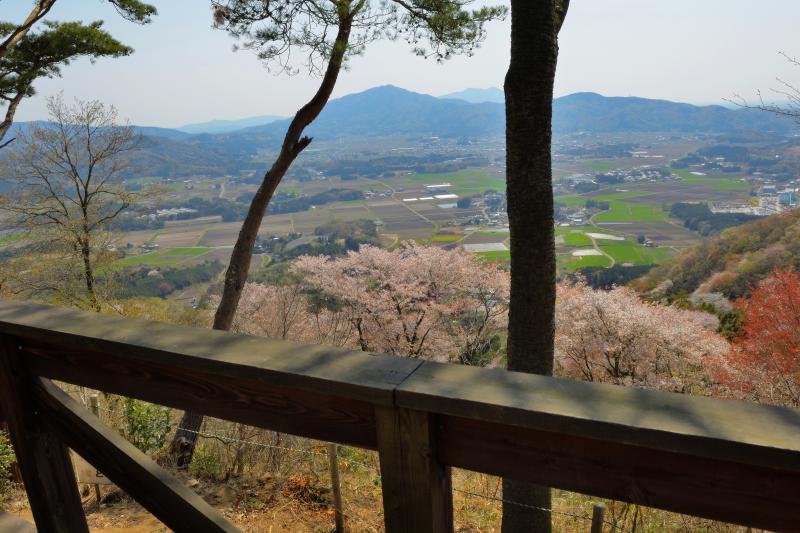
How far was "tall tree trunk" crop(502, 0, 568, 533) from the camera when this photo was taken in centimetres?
257

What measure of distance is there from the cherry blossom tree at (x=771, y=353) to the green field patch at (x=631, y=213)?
24073mm

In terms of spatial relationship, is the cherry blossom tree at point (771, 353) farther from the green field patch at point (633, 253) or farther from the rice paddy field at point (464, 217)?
the green field patch at point (633, 253)

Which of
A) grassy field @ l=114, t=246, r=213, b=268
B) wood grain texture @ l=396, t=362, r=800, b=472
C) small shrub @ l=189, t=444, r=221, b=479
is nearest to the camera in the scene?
wood grain texture @ l=396, t=362, r=800, b=472

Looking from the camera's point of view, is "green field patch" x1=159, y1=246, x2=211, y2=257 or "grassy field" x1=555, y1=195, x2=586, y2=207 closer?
"green field patch" x1=159, y1=246, x2=211, y2=257

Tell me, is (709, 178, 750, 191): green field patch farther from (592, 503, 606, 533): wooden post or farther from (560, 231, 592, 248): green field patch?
(592, 503, 606, 533): wooden post

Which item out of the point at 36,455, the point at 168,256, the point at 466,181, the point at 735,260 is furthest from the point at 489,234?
the point at 36,455

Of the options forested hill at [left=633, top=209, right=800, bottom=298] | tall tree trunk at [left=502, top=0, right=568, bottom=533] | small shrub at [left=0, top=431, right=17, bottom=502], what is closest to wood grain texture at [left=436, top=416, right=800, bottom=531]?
tall tree trunk at [left=502, top=0, right=568, bottom=533]

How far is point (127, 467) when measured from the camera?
112cm

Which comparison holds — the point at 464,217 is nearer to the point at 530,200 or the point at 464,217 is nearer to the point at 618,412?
the point at 530,200

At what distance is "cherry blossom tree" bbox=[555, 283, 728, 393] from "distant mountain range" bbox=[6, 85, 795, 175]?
26357 mm

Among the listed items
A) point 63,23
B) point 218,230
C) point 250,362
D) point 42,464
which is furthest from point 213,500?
point 218,230

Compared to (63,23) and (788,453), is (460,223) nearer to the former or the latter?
(63,23)

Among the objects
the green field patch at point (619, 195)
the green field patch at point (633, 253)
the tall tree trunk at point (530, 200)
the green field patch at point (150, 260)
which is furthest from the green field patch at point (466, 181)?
the tall tree trunk at point (530, 200)

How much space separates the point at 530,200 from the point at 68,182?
38.6 ft
